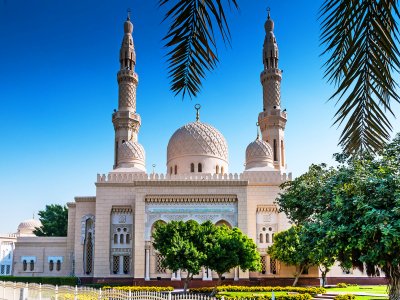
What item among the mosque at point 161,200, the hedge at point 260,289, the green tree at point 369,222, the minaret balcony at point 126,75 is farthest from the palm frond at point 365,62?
the minaret balcony at point 126,75

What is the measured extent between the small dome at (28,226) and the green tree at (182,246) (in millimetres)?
26352

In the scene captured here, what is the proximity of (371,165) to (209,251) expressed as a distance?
7947mm

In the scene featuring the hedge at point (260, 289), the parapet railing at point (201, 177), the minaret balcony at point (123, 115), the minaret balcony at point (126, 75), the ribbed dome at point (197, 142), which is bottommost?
the hedge at point (260, 289)

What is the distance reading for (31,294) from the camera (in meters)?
12.7

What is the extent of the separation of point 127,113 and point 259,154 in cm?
823

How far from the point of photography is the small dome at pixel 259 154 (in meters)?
26.0

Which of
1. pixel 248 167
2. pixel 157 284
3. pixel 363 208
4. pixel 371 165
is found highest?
pixel 248 167

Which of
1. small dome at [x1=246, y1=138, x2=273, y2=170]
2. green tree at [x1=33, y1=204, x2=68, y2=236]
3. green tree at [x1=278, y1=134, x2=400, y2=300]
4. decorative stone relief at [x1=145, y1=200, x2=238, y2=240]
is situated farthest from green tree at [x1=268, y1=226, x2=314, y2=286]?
green tree at [x1=33, y1=204, x2=68, y2=236]

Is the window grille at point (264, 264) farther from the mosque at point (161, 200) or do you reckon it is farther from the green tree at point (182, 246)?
the green tree at point (182, 246)

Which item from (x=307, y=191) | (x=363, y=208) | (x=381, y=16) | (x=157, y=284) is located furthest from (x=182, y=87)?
(x=157, y=284)

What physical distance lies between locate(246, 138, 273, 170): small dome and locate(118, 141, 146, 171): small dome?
20.6ft

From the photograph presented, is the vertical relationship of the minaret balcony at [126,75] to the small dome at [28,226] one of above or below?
above

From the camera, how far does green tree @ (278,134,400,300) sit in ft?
32.2

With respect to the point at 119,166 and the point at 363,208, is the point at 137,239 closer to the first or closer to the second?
the point at 119,166
